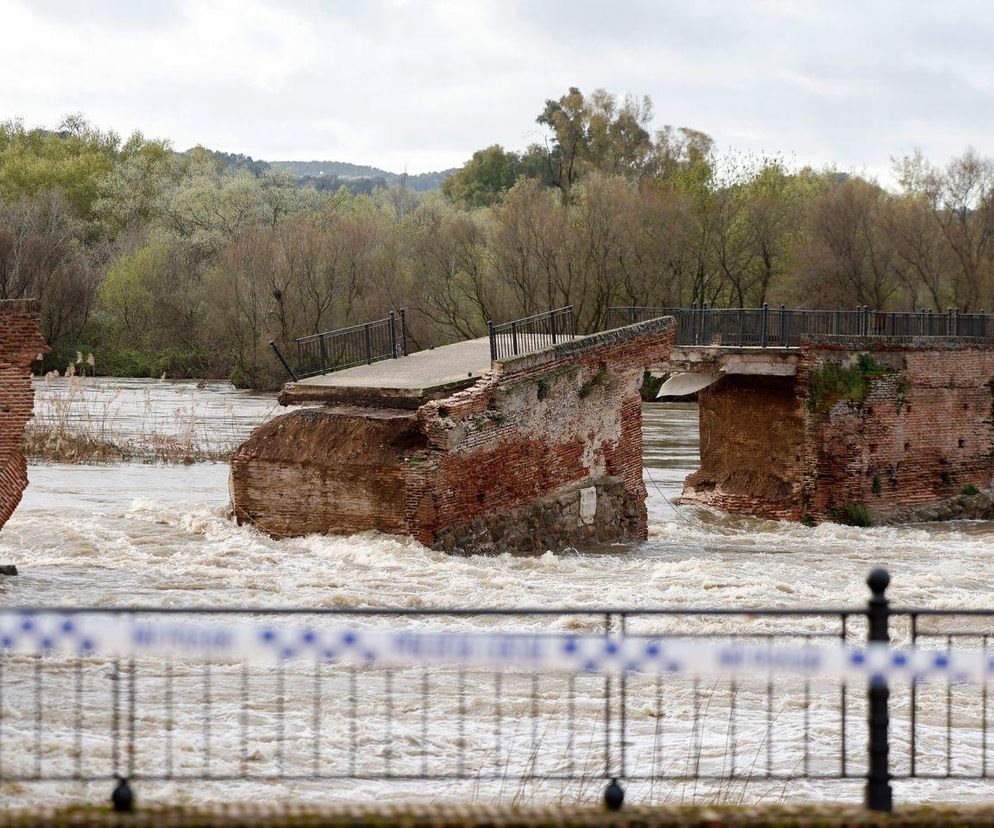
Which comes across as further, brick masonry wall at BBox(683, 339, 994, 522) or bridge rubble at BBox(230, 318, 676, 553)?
brick masonry wall at BBox(683, 339, 994, 522)

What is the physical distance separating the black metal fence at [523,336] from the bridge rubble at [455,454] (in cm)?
43

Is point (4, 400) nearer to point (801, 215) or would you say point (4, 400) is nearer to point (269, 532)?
point (269, 532)

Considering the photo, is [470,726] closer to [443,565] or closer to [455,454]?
[443,565]

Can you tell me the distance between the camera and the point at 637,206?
2023 inches

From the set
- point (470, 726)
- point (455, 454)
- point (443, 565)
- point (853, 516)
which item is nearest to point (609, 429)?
point (455, 454)

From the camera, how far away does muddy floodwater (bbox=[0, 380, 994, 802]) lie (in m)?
15.1

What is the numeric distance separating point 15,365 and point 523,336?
8.39 meters

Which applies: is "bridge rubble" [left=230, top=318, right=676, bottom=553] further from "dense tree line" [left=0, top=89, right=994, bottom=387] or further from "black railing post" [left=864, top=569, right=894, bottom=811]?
"dense tree line" [left=0, top=89, right=994, bottom=387]

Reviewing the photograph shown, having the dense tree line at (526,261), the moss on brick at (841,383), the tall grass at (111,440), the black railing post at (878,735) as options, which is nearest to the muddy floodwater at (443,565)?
the moss on brick at (841,383)

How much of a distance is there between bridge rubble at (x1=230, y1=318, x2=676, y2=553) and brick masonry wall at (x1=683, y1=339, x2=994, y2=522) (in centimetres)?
493

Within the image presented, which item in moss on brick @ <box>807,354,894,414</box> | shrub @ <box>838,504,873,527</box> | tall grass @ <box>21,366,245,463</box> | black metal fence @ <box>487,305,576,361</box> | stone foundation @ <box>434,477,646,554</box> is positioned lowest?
shrub @ <box>838,504,873,527</box>

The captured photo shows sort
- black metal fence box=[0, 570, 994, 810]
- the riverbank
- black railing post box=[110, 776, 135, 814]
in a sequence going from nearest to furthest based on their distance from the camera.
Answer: black railing post box=[110, 776, 135, 814] → black metal fence box=[0, 570, 994, 810] → the riverbank

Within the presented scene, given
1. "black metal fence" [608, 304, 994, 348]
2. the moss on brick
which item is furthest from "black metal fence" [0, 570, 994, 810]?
"black metal fence" [608, 304, 994, 348]

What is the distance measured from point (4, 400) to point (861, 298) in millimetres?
41641
